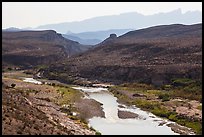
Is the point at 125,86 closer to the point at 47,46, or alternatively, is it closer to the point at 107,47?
the point at 107,47

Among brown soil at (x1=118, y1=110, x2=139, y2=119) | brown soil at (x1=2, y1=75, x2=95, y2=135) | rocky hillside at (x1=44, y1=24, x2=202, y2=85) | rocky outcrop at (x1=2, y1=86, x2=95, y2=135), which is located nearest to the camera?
rocky outcrop at (x1=2, y1=86, x2=95, y2=135)

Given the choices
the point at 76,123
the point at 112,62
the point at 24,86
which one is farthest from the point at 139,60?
the point at 76,123

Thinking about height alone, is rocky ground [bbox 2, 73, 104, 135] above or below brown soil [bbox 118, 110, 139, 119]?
above

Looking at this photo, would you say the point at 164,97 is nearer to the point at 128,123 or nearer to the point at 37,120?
the point at 128,123

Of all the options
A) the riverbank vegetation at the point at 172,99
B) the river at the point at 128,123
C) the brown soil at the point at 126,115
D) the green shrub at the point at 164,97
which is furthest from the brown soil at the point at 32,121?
the green shrub at the point at 164,97

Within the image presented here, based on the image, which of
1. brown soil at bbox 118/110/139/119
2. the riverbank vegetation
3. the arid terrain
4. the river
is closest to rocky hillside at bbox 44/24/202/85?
the arid terrain

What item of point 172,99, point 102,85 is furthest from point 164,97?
point 102,85

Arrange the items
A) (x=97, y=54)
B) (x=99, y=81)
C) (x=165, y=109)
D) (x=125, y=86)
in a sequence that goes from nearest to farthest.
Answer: (x=165, y=109)
(x=125, y=86)
(x=99, y=81)
(x=97, y=54)

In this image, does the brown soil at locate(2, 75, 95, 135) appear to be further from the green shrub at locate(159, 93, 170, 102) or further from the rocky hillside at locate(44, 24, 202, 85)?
the rocky hillside at locate(44, 24, 202, 85)

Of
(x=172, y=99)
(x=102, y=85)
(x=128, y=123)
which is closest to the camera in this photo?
(x=128, y=123)
